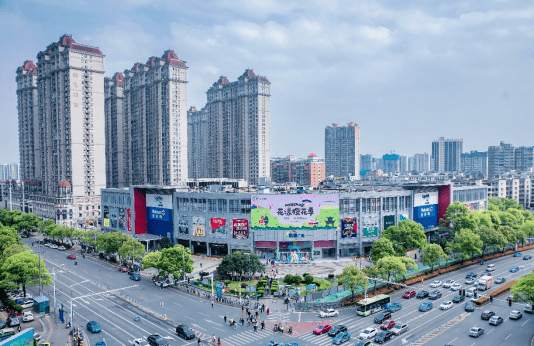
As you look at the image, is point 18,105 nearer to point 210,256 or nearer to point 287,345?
point 210,256

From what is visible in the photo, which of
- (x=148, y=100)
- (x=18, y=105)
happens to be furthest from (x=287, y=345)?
(x=18, y=105)

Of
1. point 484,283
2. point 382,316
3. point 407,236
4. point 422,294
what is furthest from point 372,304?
point 407,236

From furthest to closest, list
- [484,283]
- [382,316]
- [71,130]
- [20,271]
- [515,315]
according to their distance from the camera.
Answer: [71,130], [484,283], [20,271], [515,315], [382,316]

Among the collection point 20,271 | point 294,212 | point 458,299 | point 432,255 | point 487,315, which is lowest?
point 458,299

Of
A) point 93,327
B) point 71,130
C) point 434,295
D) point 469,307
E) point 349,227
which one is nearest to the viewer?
point 93,327

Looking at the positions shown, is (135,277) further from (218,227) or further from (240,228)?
(240,228)

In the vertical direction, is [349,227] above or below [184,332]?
above
